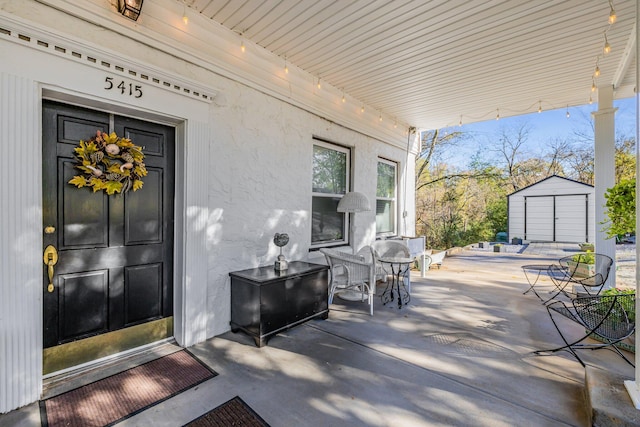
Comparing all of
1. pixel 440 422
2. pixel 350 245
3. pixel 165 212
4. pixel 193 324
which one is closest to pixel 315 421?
pixel 440 422

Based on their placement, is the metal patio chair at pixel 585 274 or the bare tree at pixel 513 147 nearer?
the metal patio chair at pixel 585 274

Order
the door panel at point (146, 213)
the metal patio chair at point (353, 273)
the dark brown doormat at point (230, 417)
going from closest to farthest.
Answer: the dark brown doormat at point (230, 417), the door panel at point (146, 213), the metal patio chair at point (353, 273)

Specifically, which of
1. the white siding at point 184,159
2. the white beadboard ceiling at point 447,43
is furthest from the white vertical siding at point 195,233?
the white beadboard ceiling at point 447,43

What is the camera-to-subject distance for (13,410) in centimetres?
189

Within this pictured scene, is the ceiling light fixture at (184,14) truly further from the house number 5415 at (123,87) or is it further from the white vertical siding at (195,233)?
the white vertical siding at (195,233)

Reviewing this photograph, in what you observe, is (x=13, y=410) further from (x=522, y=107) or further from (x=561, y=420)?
(x=522, y=107)

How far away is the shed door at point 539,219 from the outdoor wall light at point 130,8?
14.9m

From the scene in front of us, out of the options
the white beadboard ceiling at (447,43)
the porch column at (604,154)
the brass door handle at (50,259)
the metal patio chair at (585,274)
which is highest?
the white beadboard ceiling at (447,43)

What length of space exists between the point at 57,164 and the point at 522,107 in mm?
6781

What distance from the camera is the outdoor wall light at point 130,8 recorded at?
2244 mm

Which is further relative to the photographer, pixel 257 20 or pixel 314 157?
pixel 314 157

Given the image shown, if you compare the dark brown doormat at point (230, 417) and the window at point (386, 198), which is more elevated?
the window at point (386, 198)

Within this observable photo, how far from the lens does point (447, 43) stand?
324cm

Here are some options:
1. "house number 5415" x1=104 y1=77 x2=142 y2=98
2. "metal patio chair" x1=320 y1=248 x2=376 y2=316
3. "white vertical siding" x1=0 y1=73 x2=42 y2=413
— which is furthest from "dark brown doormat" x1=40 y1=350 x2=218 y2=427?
"house number 5415" x1=104 y1=77 x2=142 y2=98
